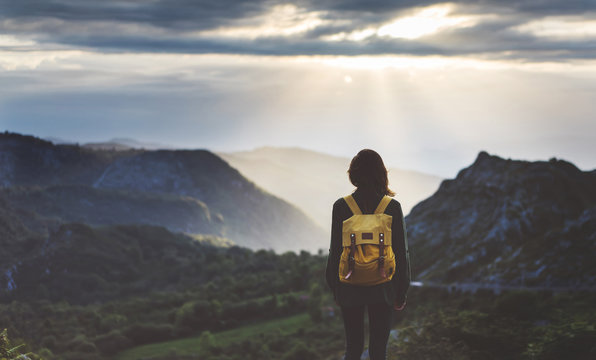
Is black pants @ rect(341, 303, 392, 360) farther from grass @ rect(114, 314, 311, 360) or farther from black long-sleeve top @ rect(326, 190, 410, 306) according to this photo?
grass @ rect(114, 314, 311, 360)

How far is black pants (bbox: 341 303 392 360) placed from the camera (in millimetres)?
9367

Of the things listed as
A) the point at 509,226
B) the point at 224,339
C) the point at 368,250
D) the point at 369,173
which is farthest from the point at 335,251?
the point at 224,339

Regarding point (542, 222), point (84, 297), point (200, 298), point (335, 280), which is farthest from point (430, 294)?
point (84, 297)

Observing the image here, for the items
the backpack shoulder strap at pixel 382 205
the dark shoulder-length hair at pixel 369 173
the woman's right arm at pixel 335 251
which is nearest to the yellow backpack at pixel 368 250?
the backpack shoulder strap at pixel 382 205

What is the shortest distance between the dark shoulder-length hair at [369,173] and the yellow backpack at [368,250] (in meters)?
0.44

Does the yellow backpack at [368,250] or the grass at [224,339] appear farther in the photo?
the grass at [224,339]

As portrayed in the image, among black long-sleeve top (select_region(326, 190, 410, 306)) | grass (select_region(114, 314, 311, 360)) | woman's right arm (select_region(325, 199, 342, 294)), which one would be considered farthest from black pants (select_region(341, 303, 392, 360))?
grass (select_region(114, 314, 311, 360))

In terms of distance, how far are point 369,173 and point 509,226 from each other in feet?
150

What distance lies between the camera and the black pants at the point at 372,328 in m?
9.37

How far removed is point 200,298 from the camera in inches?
5561

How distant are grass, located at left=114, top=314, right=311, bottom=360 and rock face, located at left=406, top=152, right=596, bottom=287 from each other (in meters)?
41.6

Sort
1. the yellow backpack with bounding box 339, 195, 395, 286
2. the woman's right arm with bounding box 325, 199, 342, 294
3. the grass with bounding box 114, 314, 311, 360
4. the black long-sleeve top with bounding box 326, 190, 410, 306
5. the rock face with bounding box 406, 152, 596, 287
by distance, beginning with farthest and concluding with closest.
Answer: the grass with bounding box 114, 314, 311, 360 < the rock face with bounding box 406, 152, 596, 287 < the woman's right arm with bounding box 325, 199, 342, 294 < the black long-sleeve top with bounding box 326, 190, 410, 306 < the yellow backpack with bounding box 339, 195, 395, 286

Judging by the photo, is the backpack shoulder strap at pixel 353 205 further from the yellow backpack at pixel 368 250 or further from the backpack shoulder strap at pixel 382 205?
the backpack shoulder strap at pixel 382 205

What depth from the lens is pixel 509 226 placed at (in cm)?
5175
